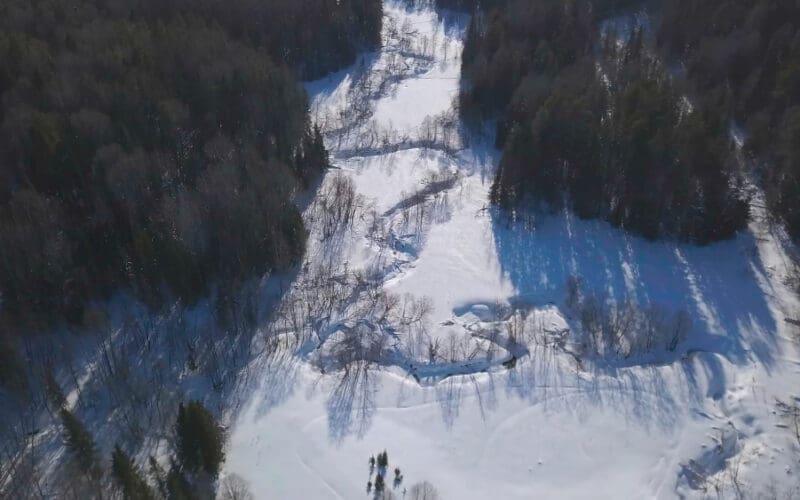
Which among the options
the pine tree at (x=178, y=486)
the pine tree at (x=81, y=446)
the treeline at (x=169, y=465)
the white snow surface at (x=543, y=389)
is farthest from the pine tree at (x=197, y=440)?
the pine tree at (x=81, y=446)

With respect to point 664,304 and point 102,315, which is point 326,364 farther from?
point 664,304

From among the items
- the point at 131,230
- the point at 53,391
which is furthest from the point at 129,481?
the point at 131,230

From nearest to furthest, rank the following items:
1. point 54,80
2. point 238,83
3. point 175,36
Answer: point 54,80 < point 238,83 < point 175,36

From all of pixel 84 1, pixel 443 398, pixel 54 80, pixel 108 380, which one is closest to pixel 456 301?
pixel 443 398

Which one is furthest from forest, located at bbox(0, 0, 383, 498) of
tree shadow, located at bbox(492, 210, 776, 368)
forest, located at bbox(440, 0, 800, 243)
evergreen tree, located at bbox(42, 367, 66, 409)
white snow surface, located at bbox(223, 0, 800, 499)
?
forest, located at bbox(440, 0, 800, 243)

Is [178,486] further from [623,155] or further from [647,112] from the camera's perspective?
[647,112]

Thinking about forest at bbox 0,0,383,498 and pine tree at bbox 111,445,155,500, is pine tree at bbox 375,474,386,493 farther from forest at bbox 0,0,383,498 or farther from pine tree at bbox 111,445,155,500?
pine tree at bbox 111,445,155,500
